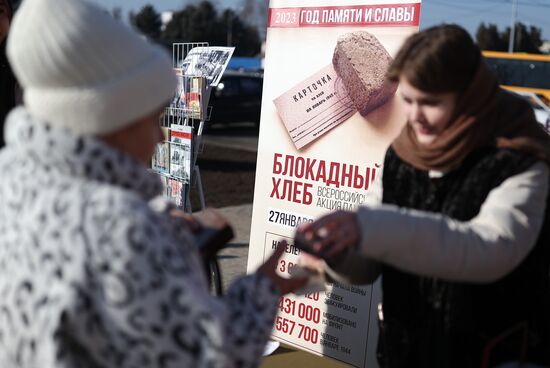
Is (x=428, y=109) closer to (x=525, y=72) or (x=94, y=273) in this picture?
(x=94, y=273)

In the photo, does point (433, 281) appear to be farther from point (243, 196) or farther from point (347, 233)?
point (243, 196)

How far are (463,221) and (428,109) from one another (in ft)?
1.02

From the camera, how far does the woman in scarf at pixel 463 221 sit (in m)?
1.65

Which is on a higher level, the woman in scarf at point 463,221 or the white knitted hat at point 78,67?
the white knitted hat at point 78,67

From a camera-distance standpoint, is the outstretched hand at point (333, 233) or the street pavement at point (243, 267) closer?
the outstretched hand at point (333, 233)

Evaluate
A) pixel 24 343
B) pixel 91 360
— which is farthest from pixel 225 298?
pixel 24 343

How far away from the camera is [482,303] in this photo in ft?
5.97

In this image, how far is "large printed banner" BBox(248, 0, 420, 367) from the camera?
11.3 ft

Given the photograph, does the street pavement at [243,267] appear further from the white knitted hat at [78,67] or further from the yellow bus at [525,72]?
the yellow bus at [525,72]

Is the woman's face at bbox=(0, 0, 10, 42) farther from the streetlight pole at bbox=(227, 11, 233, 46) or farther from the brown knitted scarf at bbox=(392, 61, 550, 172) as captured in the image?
the streetlight pole at bbox=(227, 11, 233, 46)

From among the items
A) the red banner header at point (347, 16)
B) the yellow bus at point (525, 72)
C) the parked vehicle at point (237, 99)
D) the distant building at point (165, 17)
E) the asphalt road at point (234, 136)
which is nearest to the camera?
the red banner header at point (347, 16)

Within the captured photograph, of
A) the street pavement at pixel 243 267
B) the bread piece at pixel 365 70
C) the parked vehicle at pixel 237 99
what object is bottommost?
the parked vehicle at pixel 237 99

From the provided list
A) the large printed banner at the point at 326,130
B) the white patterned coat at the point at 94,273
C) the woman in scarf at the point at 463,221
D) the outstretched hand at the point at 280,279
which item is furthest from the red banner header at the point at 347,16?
the white patterned coat at the point at 94,273

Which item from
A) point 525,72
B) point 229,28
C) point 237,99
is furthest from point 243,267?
point 229,28
